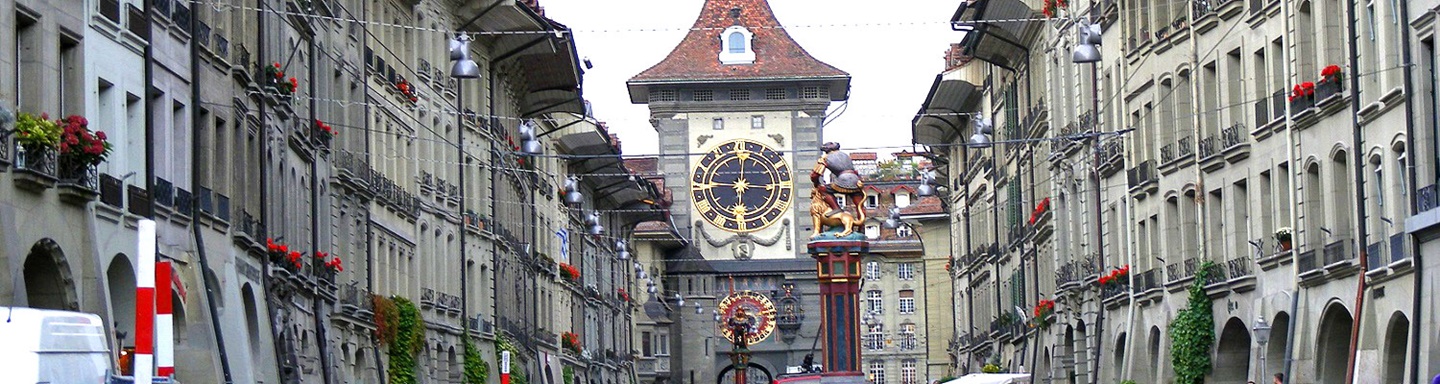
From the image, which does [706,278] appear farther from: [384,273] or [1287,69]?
[1287,69]

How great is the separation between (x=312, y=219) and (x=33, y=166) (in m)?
19.3

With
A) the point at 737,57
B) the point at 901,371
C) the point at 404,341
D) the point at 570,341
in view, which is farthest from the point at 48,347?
the point at 901,371

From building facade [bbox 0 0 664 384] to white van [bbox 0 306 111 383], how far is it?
6.72 m

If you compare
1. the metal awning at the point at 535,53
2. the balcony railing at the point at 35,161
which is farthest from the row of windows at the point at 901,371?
the balcony railing at the point at 35,161

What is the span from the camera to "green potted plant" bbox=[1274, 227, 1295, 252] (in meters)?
42.0

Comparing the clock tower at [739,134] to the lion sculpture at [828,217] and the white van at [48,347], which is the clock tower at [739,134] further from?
the white van at [48,347]

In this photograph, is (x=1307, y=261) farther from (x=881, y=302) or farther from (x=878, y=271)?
(x=878, y=271)

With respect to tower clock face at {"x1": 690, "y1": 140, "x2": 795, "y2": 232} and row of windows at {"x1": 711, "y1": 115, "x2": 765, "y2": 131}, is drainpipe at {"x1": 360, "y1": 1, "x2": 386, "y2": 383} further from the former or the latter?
row of windows at {"x1": 711, "y1": 115, "x2": 765, "y2": 131}

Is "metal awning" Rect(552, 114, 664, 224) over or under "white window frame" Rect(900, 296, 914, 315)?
over

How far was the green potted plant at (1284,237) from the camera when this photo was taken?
4200 centimetres

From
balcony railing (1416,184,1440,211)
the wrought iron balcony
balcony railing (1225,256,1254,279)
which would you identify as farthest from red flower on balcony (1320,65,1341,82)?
the wrought iron balcony

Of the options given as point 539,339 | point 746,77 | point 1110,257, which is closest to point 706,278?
point 746,77

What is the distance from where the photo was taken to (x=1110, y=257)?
57.0 metres

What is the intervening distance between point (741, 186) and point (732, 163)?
4.45 ft
